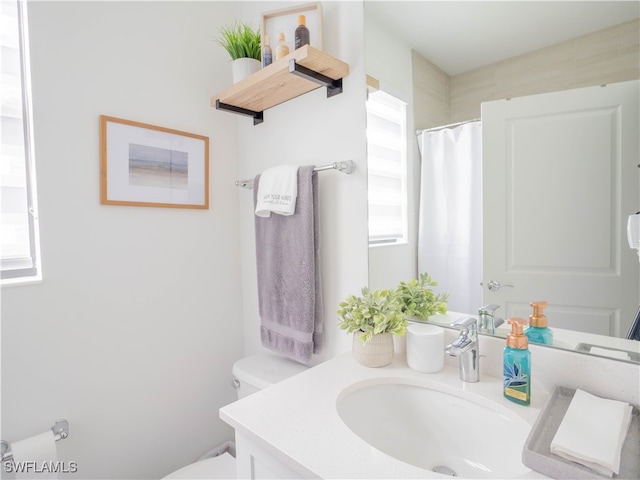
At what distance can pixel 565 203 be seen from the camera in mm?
764

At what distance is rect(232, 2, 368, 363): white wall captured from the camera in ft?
3.67

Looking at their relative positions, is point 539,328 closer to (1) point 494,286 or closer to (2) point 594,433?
(1) point 494,286

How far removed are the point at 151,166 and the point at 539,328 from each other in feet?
4.66

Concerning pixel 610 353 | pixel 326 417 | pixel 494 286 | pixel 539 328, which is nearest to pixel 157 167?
pixel 326 417

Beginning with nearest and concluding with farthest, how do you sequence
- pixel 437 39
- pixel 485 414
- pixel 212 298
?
pixel 485 414, pixel 437 39, pixel 212 298

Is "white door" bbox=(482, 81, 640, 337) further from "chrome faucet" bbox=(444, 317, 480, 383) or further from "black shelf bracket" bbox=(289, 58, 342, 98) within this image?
"black shelf bracket" bbox=(289, 58, 342, 98)

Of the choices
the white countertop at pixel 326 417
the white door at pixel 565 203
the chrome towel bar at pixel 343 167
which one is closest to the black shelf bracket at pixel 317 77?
the chrome towel bar at pixel 343 167

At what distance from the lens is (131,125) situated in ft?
4.15

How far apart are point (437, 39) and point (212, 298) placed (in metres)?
1.34

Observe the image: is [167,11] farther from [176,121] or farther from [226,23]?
[176,121]

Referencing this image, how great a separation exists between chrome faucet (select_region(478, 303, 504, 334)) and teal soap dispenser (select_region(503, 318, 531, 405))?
14cm

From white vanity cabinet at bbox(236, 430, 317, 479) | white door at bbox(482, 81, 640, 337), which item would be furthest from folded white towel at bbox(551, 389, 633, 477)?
white vanity cabinet at bbox(236, 430, 317, 479)

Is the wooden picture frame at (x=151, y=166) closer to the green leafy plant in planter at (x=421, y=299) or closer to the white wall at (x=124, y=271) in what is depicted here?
the white wall at (x=124, y=271)

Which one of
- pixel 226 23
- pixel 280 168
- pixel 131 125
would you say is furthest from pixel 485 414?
pixel 226 23
